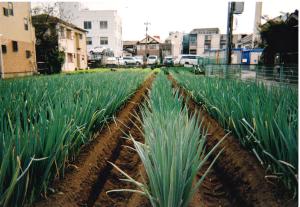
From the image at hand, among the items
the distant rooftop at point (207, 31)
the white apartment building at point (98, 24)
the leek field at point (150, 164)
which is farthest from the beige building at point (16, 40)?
the distant rooftop at point (207, 31)

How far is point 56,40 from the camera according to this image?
17969mm

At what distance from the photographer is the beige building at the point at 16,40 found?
12.3m

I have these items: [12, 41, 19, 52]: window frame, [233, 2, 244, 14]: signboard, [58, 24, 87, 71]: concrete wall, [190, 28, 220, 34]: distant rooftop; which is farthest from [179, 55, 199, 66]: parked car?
[190, 28, 220, 34]: distant rooftop

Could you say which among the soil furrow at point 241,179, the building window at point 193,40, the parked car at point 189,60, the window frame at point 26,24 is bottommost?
the soil furrow at point 241,179

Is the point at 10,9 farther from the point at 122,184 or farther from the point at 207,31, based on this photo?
Result: the point at 207,31

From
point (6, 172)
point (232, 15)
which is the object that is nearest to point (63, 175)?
point (6, 172)

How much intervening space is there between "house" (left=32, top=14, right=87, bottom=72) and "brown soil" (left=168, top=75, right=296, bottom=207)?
16.1 metres

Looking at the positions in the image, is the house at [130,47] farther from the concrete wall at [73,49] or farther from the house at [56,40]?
the house at [56,40]

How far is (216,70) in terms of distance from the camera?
389 inches

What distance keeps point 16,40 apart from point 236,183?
1434 centimetres

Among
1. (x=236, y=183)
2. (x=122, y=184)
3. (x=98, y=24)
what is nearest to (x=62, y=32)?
(x=98, y=24)

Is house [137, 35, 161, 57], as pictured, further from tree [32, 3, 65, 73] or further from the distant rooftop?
tree [32, 3, 65, 73]

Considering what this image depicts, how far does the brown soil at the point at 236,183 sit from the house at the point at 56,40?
16059 millimetres

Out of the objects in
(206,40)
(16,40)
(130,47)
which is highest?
(206,40)
